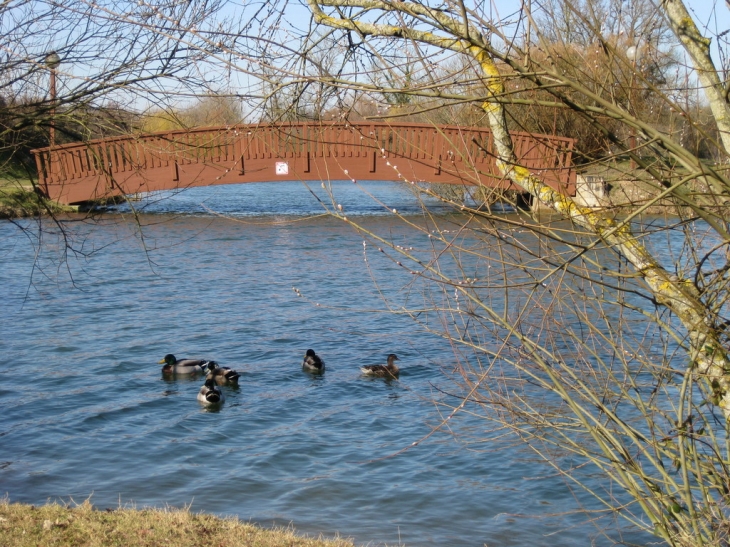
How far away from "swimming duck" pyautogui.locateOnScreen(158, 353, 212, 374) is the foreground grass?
16.8 ft

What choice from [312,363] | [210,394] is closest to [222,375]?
[210,394]

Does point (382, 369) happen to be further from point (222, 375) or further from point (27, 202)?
point (27, 202)

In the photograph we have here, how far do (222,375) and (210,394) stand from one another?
0.58m

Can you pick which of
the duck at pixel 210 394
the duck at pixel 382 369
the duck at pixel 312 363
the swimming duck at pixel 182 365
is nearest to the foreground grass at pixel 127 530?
the duck at pixel 210 394

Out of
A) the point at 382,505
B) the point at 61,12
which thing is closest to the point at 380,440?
the point at 382,505

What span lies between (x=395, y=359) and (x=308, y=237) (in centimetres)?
1351

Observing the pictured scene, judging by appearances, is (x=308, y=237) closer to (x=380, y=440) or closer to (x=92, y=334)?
(x=92, y=334)

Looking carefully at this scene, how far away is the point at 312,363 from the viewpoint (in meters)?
11.8

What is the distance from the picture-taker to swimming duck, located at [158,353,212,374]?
11.7m

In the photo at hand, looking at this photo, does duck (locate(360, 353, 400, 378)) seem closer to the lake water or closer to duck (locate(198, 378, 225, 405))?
the lake water

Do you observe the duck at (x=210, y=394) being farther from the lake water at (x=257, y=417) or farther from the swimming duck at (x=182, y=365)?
the swimming duck at (x=182, y=365)

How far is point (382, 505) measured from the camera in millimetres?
7715

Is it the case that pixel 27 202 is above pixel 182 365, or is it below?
above

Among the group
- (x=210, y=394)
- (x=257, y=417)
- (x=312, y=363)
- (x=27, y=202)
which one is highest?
(x=27, y=202)
